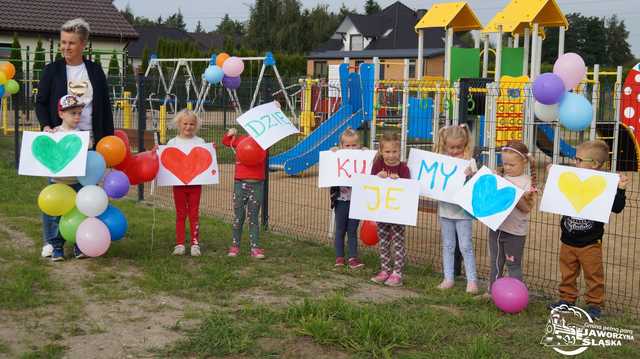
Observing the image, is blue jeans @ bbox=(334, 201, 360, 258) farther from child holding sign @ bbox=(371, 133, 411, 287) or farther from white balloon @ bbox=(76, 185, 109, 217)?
white balloon @ bbox=(76, 185, 109, 217)

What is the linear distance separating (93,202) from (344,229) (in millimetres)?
2251

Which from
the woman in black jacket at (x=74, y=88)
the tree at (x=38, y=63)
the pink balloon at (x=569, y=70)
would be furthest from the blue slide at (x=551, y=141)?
the tree at (x=38, y=63)

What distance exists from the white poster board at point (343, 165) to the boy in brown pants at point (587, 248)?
1988mm

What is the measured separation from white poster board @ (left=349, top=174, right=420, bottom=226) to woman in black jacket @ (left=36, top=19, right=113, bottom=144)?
236 centimetres

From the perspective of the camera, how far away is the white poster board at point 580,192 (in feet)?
16.9

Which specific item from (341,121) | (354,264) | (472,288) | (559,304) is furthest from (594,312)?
(341,121)

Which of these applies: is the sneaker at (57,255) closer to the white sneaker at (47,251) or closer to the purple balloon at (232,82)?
the white sneaker at (47,251)

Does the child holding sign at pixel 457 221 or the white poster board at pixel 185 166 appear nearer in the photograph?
the child holding sign at pixel 457 221

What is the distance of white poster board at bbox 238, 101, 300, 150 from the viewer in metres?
6.94

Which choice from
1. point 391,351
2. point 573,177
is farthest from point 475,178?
point 391,351

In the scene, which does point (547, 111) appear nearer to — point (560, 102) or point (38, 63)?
point (560, 102)

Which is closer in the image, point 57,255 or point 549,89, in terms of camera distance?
point 549,89

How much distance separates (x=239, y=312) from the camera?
5121 millimetres

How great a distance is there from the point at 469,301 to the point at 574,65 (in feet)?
7.90
